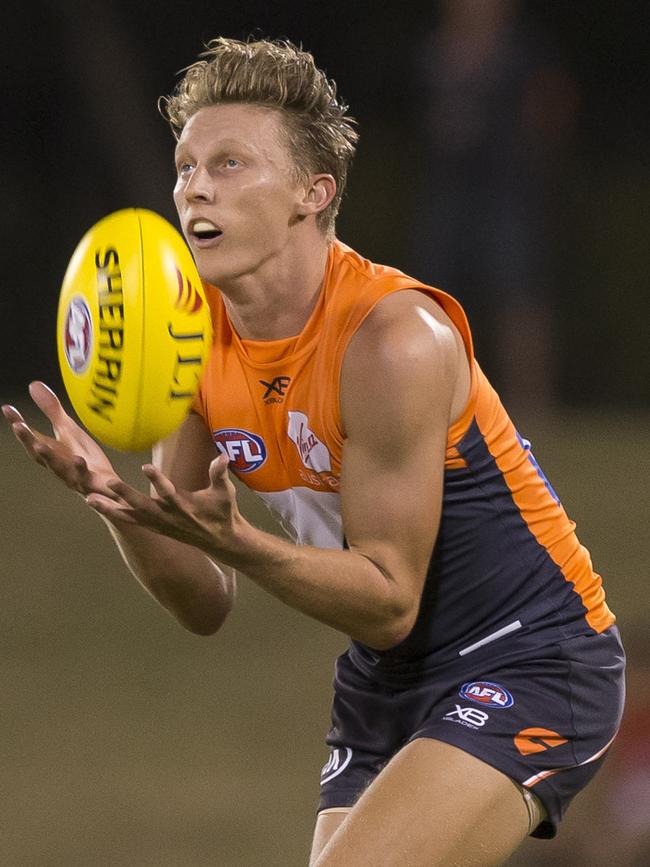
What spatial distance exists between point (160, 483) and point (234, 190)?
661mm

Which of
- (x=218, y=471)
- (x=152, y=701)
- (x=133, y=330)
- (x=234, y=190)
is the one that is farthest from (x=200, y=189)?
(x=152, y=701)

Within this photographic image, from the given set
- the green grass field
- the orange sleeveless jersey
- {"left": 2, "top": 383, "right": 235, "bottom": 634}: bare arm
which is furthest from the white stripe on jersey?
the green grass field

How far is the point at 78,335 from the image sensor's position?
7.75ft

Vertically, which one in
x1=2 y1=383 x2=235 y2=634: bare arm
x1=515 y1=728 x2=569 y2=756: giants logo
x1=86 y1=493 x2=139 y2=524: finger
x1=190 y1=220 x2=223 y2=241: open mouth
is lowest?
x1=515 y1=728 x2=569 y2=756: giants logo

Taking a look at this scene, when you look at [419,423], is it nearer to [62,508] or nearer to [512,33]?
[62,508]

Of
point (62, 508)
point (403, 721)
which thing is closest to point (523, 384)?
point (62, 508)

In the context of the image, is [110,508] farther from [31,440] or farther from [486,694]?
[486,694]

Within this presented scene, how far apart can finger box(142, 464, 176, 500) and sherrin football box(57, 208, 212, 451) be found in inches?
12.6

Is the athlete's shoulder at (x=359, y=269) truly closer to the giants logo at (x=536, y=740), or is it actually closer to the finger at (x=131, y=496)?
the finger at (x=131, y=496)

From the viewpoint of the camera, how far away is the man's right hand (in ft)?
7.26

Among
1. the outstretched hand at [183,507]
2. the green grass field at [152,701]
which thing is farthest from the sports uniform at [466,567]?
the green grass field at [152,701]

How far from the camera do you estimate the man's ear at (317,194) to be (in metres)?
2.59

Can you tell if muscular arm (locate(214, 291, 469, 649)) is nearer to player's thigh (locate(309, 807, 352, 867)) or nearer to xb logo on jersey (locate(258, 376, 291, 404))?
xb logo on jersey (locate(258, 376, 291, 404))

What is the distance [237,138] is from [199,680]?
2.50 metres
